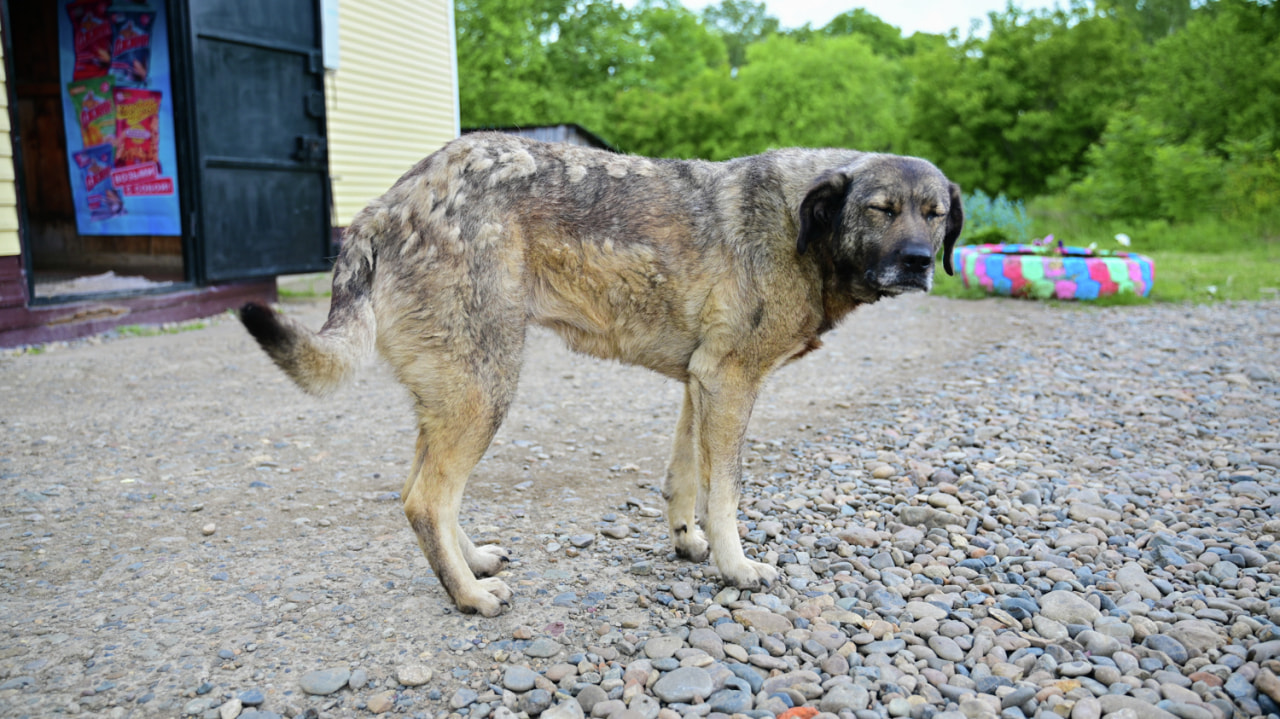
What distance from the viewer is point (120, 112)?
1055 centimetres

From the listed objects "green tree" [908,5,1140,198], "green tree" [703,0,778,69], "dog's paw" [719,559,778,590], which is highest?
"green tree" [703,0,778,69]

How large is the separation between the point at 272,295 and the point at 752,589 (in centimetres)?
908

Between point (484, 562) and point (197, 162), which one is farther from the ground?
point (197, 162)

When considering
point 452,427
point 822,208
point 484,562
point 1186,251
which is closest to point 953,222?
point 822,208

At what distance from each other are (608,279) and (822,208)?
93cm

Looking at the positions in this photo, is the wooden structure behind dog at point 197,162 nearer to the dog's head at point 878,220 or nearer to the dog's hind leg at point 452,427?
the dog's hind leg at point 452,427

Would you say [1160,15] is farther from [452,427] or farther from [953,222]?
[452,427]

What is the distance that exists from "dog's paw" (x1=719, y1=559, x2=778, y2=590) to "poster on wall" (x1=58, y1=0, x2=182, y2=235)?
380 inches

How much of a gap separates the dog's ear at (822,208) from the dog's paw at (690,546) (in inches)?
53.3

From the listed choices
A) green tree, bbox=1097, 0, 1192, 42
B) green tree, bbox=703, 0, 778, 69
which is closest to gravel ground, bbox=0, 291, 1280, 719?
green tree, bbox=1097, 0, 1192, 42

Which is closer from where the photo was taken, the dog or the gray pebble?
the gray pebble

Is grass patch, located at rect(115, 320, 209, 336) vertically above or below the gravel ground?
above

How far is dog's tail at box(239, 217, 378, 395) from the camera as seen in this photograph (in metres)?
2.77

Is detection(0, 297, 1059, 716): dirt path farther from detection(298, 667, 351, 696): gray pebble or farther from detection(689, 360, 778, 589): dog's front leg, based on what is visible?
detection(689, 360, 778, 589): dog's front leg
